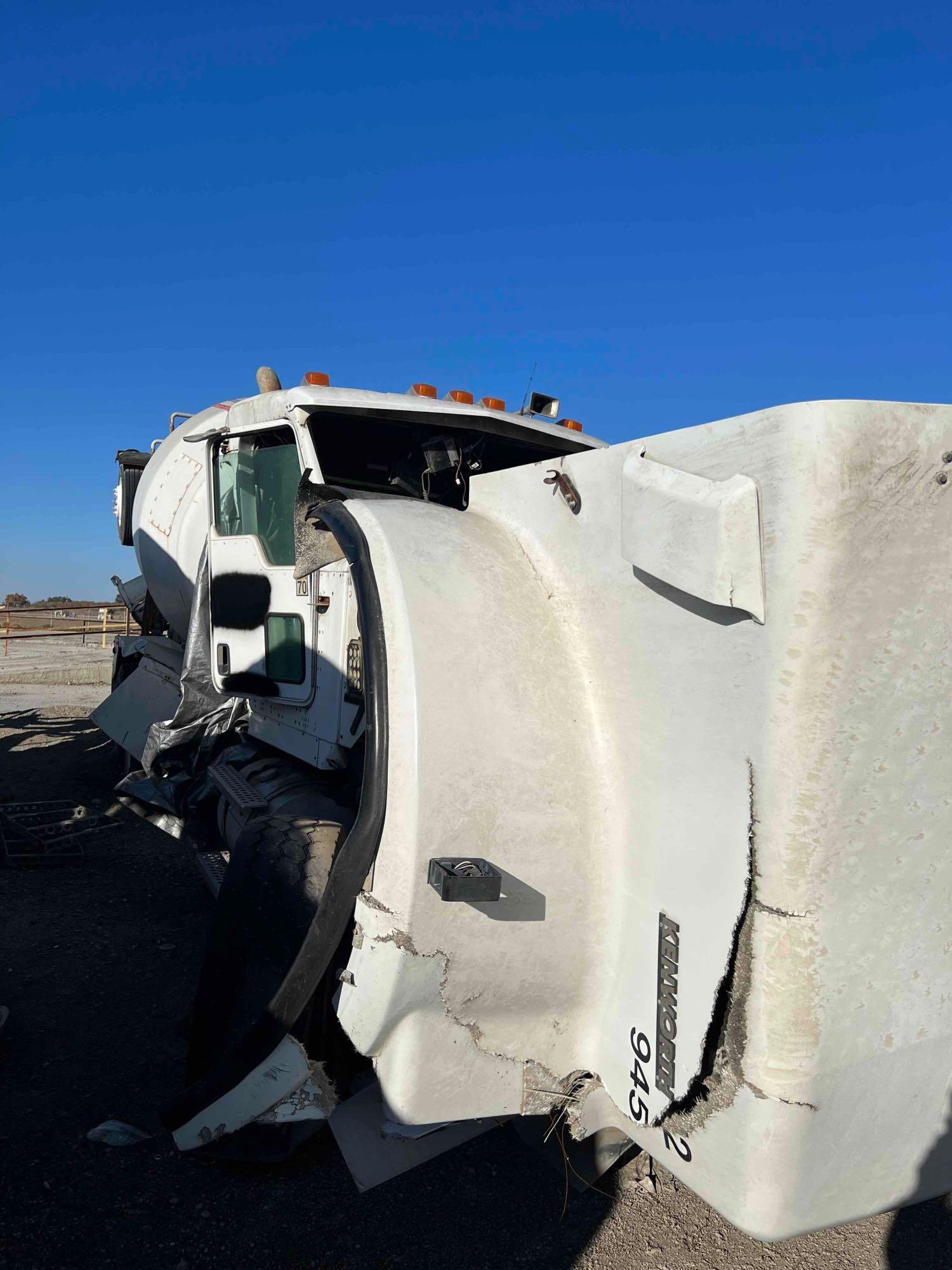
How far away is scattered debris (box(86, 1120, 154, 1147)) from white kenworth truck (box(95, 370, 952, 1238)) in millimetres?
485

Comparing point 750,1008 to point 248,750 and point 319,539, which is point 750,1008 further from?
point 248,750

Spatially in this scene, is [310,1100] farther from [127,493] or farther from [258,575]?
[127,493]

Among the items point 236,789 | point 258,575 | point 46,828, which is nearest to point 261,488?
point 258,575

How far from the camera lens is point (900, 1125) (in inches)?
66.9

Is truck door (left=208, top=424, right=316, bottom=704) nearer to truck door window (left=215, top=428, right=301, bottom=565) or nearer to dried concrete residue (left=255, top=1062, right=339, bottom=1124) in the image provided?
truck door window (left=215, top=428, right=301, bottom=565)

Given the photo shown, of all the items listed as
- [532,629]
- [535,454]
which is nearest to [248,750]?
[535,454]

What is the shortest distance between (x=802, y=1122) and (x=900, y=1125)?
0.29m

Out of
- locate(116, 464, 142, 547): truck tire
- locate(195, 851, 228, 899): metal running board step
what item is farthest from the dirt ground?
locate(116, 464, 142, 547): truck tire

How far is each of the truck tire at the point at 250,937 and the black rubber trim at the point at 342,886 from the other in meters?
0.15

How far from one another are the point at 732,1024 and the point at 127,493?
6.32m

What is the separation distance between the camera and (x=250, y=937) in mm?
2412

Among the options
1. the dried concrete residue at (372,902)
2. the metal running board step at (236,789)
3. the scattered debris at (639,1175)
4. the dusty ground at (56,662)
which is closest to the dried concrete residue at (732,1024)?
the dried concrete residue at (372,902)

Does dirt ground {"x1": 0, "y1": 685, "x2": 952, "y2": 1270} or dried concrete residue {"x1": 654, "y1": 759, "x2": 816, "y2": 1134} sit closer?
dried concrete residue {"x1": 654, "y1": 759, "x2": 816, "y2": 1134}

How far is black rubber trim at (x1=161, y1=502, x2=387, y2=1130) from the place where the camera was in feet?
6.31
